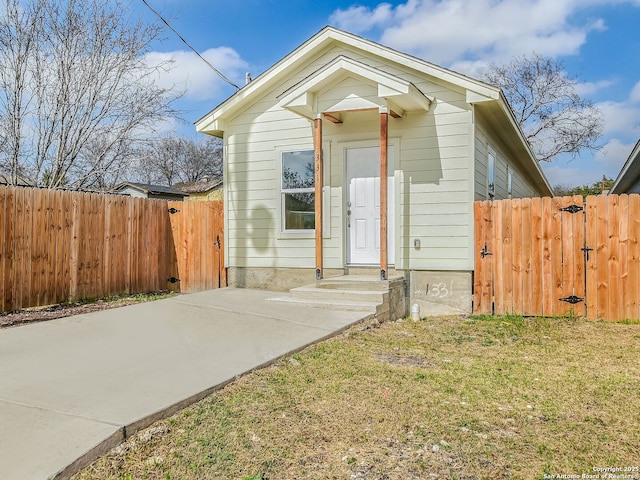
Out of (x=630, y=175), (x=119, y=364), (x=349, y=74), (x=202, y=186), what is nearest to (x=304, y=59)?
(x=349, y=74)

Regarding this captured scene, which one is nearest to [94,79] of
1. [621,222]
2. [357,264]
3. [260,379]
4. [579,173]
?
[357,264]

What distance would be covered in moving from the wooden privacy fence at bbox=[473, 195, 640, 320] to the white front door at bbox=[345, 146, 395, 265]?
1489 millimetres

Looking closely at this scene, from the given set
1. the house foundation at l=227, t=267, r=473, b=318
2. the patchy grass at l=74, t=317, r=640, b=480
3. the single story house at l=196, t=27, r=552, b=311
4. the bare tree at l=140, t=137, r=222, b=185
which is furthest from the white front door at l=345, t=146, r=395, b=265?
the bare tree at l=140, t=137, r=222, b=185

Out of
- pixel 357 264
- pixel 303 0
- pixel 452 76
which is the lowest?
pixel 357 264

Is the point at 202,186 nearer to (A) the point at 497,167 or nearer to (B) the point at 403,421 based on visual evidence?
(A) the point at 497,167

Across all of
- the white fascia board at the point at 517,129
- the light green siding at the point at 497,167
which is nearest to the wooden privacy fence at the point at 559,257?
the light green siding at the point at 497,167

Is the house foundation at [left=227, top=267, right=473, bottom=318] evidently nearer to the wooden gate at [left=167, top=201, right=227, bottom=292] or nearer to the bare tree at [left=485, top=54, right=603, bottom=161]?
the wooden gate at [left=167, top=201, right=227, bottom=292]

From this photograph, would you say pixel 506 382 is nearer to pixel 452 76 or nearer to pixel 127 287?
pixel 452 76

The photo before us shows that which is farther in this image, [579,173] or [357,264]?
[579,173]

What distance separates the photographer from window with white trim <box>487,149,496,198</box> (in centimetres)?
923

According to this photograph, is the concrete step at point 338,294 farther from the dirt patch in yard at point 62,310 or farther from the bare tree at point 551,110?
the bare tree at point 551,110

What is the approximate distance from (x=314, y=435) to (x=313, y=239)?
5588mm

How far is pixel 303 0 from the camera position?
475 inches

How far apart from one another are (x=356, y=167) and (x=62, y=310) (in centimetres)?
527
